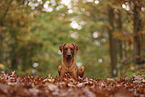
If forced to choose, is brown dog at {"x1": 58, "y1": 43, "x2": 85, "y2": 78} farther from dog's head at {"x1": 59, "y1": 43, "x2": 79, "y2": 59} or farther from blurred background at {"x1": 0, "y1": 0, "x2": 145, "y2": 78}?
blurred background at {"x1": 0, "y1": 0, "x2": 145, "y2": 78}

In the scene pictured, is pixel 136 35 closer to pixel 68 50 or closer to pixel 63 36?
pixel 68 50

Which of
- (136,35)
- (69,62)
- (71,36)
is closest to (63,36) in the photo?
(71,36)

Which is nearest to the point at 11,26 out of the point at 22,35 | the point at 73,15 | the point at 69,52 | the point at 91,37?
the point at 22,35

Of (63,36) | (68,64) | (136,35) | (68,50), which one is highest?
(63,36)

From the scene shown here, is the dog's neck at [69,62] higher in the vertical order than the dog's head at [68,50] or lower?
lower

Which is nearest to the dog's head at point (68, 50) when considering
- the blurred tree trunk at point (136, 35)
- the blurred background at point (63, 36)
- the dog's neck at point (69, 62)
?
the dog's neck at point (69, 62)

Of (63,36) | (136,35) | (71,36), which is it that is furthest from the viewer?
(71,36)

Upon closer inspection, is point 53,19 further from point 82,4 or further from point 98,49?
point 82,4

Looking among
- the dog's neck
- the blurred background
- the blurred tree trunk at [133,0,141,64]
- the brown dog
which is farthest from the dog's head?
the blurred background

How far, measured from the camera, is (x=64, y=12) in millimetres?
17547

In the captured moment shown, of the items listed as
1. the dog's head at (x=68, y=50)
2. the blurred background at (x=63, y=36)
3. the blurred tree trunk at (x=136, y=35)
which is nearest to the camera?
the dog's head at (x=68, y=50)

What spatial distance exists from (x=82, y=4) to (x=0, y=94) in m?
12.1

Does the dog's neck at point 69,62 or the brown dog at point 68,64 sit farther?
the dog's neck at point 69,62

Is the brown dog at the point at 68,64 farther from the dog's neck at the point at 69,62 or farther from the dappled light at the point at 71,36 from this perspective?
the dappled light at the point at 71,36
